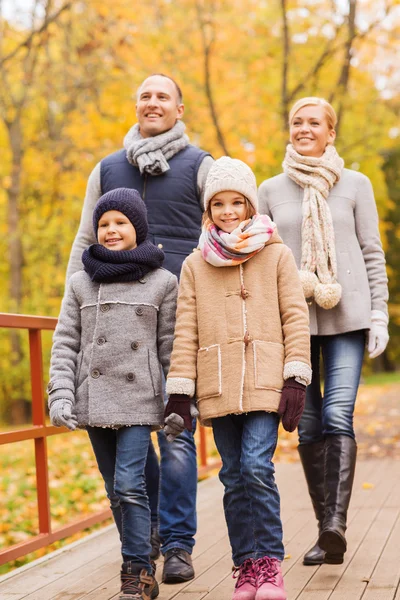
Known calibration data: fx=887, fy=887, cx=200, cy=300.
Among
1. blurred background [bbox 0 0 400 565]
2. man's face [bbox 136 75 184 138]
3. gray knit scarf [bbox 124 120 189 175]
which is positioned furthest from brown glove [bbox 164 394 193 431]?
blurred background [bbox 0 0 400 565]

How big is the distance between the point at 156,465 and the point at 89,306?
3.28ft

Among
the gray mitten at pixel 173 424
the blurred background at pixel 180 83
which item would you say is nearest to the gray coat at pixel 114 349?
the gray mitten at pixel 173 424

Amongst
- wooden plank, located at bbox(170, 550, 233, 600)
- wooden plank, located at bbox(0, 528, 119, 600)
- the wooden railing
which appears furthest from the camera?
the wooden railing

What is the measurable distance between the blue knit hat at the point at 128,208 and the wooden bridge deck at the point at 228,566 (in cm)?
152

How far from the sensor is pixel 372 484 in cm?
641

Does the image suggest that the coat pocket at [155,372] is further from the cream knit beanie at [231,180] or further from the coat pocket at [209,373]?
the cream knit beanie at [231,180]

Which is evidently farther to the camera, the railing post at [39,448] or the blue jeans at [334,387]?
the railing post at [39,448]

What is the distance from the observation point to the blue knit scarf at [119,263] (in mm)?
3520

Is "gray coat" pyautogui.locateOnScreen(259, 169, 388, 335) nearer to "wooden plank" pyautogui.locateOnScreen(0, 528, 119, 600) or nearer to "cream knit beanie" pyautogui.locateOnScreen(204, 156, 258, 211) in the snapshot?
"cream knit beanie" pyautogui.locateOnScreen(204, 156, 258, 211)

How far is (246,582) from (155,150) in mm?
2029

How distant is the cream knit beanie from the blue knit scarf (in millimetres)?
333

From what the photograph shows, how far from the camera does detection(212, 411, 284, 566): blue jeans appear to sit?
130 inches

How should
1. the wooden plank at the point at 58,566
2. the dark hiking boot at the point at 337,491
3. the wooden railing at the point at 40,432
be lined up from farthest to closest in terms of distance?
the wooden railing at the point at 40,432 → the wooden plank at the point at 58,566 → the dark hiking boot at the point at 337,491

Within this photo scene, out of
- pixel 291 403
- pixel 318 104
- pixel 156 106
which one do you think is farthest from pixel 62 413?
pixel 318 104
